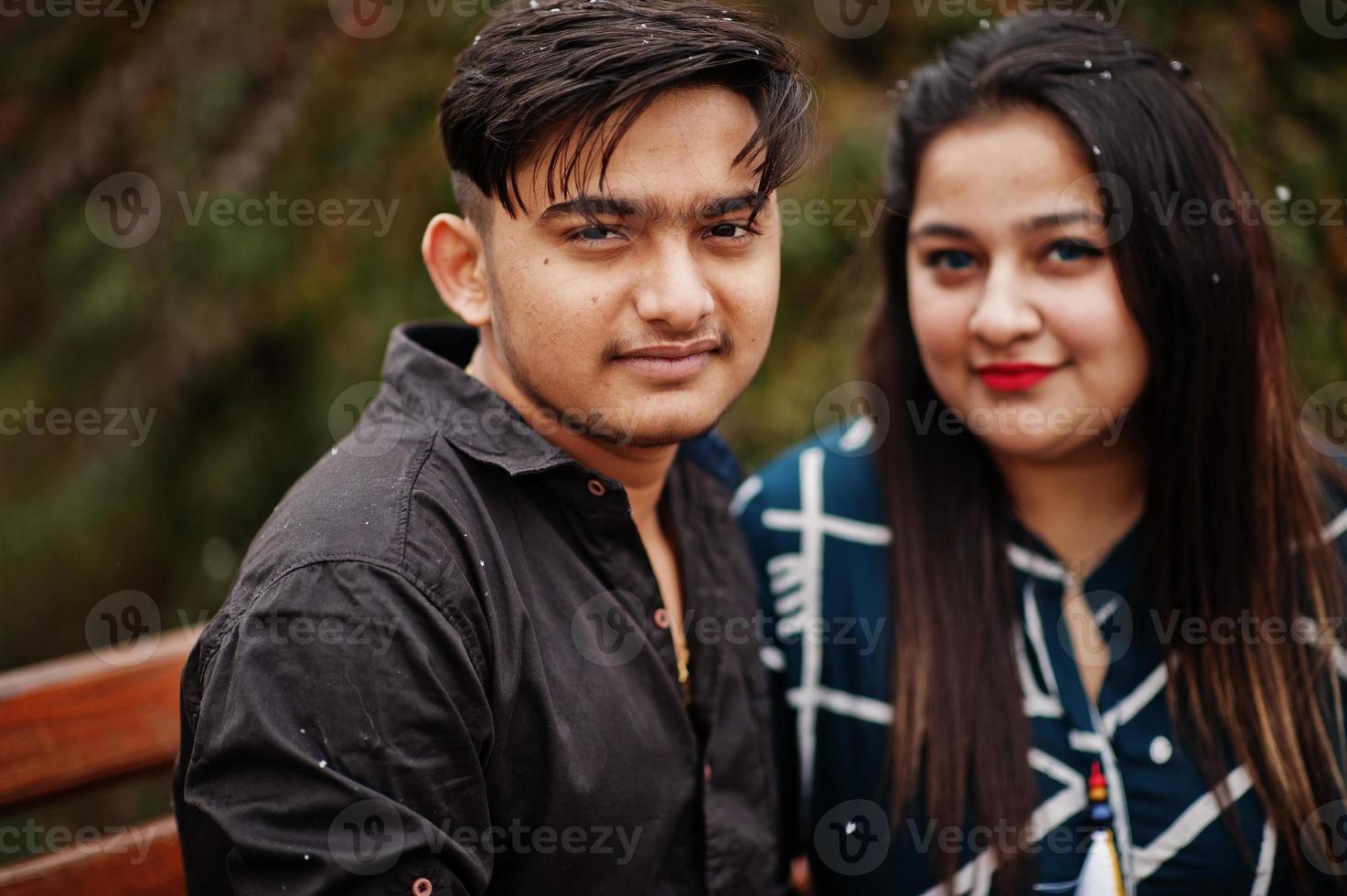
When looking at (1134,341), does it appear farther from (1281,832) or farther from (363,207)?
(363,207)

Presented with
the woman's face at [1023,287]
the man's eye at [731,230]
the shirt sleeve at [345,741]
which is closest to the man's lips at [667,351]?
the man's eye at [731,230]

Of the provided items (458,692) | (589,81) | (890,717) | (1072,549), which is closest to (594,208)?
(589,81)

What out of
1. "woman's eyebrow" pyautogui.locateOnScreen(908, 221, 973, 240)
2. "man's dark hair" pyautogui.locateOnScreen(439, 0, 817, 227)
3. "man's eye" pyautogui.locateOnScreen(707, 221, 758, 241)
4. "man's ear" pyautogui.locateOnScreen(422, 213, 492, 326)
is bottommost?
"man's ear" pyautogui.locateOnScreen(422, 213, 492, 326)

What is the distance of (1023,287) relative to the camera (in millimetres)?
1903

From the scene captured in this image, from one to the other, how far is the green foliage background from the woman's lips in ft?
2.27

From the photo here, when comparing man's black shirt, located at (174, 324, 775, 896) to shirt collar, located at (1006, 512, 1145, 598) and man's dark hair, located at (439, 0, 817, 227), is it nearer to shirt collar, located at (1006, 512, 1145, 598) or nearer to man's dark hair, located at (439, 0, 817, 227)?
man's dark hair, located at (439, 0, 817, 227)

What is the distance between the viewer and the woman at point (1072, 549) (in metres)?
1.89

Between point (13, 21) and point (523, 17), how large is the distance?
204 centimetres

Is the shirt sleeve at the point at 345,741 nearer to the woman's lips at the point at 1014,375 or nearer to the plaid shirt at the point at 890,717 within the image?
the plaid shirt at the point at 890,717

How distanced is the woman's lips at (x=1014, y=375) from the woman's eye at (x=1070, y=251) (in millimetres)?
178

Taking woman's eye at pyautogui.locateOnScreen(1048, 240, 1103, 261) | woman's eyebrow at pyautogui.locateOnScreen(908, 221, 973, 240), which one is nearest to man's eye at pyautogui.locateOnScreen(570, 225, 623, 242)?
woman's eyebrow at pyautogui.locateOnScreen(908, 221, 973, 240)

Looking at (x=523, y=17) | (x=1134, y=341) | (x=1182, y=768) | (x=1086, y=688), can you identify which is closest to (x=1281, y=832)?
(x=1182, y=768)

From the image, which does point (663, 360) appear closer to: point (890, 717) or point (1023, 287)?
point (1023, 287)

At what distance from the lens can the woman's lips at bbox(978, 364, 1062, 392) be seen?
1.93 m
